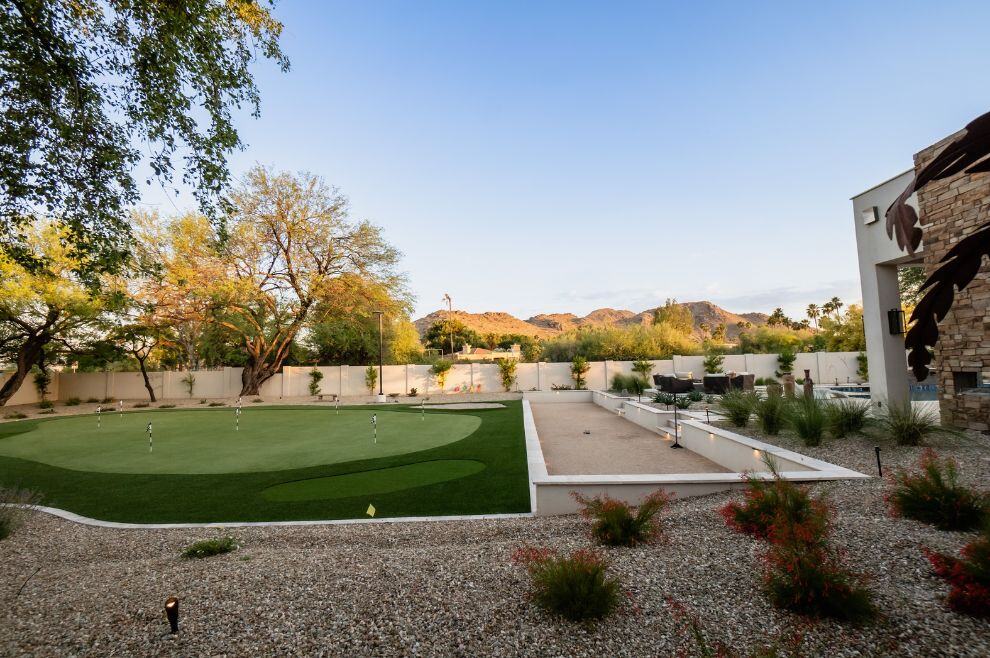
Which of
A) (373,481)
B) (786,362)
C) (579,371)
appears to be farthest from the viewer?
(579,371)

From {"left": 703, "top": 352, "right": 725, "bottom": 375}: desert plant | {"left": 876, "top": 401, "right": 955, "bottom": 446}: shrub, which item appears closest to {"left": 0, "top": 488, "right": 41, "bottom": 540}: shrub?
{"left": 876, "top": 401, "right": 955, "bottom": 446}: shrub

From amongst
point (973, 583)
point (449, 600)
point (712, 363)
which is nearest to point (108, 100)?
point (449, 600)

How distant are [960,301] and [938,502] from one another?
18.3 ft

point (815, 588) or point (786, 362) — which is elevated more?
point (786, 362)

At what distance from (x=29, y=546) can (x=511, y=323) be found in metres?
109

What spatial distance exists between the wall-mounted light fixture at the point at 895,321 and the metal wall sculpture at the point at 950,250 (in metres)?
8.38

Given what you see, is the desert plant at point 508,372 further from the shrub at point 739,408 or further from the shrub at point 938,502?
the shrub at point 938,502

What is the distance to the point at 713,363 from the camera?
21562 millimetres

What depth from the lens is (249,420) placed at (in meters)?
14.1

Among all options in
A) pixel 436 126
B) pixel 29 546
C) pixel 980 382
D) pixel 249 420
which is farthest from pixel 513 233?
pixel 29 546

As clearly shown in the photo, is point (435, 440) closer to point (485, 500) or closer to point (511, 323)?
point (485, 500)

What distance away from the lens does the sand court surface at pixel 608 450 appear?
6.97 m

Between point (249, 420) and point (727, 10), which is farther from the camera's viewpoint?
point (249, 420)

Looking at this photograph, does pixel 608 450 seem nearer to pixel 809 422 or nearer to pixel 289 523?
pixel 809 422
